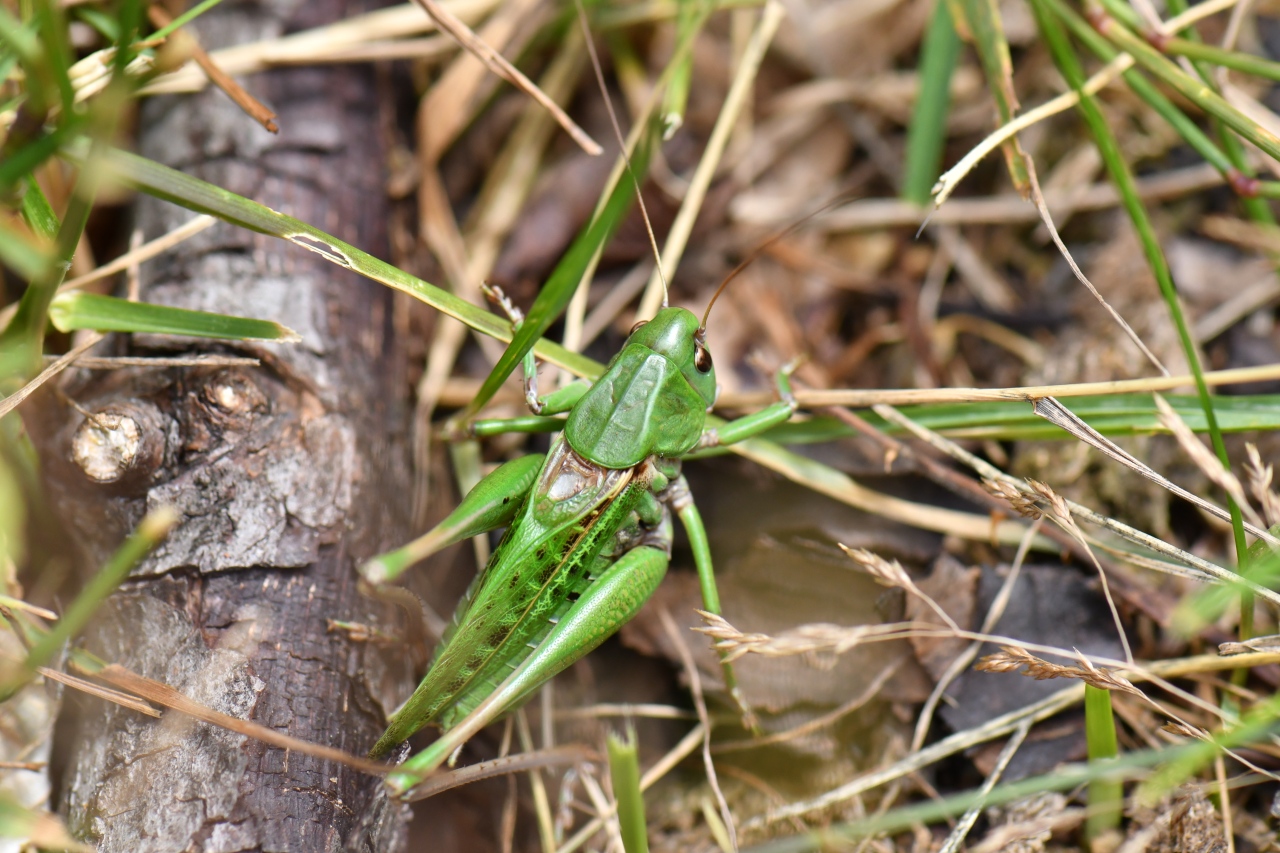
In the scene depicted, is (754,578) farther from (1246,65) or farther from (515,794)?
(1246,65)

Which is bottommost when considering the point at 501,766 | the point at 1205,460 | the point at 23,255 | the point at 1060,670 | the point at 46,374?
the point at 501,766

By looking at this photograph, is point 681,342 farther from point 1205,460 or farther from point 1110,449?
point 1205,460

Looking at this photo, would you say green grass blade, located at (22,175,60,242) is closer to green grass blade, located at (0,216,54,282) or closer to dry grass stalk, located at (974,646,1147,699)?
green grass blade, located at (0,216,54,282)

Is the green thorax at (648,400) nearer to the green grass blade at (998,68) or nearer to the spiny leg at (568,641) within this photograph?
the spiny leg at (568,641)

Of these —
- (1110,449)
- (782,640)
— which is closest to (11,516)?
(782,640)

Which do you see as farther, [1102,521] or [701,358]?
[701,358]

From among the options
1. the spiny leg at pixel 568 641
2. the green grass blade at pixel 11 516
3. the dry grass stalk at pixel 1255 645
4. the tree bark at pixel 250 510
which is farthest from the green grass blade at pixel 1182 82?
the green grass blade at pixel 11 516
